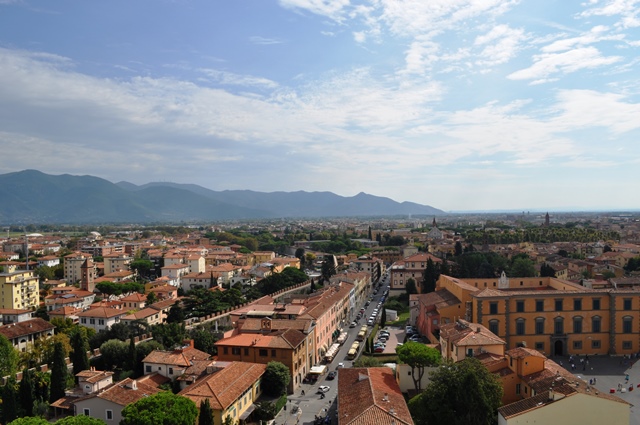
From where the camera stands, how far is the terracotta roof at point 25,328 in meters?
41.3

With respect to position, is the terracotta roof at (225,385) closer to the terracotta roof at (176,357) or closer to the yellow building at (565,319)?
the terracotta roof at (176,357)

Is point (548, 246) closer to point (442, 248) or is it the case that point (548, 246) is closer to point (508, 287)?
point (442, 248)

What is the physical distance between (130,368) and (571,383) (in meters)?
27.9

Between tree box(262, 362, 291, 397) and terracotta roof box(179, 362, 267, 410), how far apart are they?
462mm

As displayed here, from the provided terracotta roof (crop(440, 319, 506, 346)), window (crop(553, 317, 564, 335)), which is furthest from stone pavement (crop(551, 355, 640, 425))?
terracotta roof (crop(440, 319, 506, 346))

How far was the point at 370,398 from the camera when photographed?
22172 millimetres

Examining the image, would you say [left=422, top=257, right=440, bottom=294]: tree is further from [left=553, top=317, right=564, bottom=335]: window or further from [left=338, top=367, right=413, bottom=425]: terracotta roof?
[left=338, top=367, right=413, bottom=425]: terracotta roof

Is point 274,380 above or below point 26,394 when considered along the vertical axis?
above

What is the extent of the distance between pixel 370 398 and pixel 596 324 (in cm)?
2290

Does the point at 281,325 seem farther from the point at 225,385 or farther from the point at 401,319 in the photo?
the point at 401,319

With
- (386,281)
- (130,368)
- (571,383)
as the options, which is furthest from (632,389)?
(386,281)

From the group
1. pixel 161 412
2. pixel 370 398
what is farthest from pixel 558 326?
pixel 161 412

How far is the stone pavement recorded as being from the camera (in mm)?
27203

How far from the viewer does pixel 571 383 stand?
2250 cm
